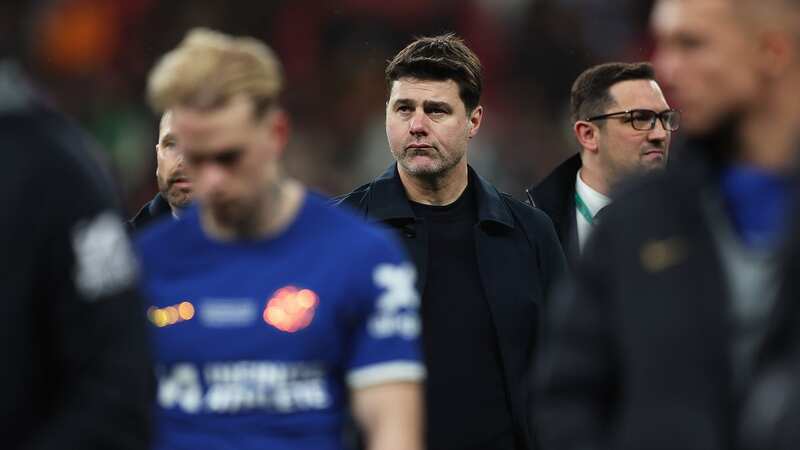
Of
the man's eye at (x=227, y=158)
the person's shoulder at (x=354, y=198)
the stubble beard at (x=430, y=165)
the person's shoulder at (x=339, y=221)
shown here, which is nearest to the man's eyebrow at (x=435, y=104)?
the stubble beard at (x=430, y=165)

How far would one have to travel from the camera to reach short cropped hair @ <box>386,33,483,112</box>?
7.24 m

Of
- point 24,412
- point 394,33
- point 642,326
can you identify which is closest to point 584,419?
point 642,326

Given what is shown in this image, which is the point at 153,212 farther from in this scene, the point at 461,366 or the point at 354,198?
the point at 461,366

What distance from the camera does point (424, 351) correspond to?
6527 millimetres

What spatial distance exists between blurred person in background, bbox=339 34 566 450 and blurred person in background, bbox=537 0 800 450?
290 cm

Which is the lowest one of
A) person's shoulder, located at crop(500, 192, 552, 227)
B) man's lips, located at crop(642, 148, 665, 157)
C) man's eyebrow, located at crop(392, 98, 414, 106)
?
person's shoulder, located at crop(500, 192, 552, 227)

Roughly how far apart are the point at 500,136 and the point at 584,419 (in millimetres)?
10947

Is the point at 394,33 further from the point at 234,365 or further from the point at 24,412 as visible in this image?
the point at 24,412

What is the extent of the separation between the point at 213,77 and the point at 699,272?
1530mm

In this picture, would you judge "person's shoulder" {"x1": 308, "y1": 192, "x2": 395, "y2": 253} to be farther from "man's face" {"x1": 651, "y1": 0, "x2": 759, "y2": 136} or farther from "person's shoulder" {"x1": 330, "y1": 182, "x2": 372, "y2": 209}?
"person's shoulder" {"x1": 330, "y1": 182, "x2": 372, "y2": 209}

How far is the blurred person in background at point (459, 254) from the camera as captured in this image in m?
6.51

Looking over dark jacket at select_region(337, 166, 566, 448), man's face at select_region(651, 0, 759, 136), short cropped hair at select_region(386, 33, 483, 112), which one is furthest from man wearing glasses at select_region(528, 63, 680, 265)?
man's face at select_region(651, 0, 759, 136)

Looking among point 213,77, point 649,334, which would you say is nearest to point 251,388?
point 213,77

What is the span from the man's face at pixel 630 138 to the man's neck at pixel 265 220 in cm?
351
